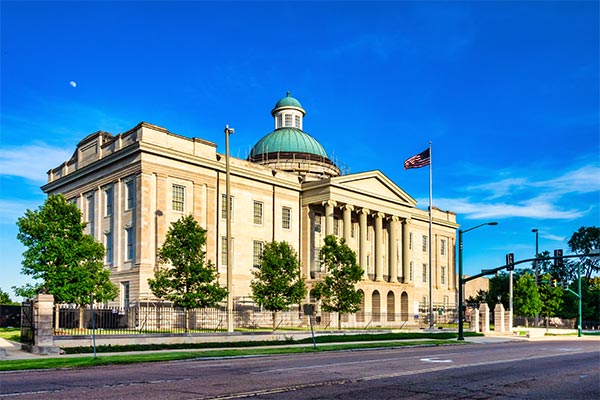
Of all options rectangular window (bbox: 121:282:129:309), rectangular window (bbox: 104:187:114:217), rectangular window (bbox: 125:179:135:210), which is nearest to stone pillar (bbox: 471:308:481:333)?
rectangular window (bbox: 121:282:129:309)

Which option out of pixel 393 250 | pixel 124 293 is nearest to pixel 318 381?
pixel 124 293

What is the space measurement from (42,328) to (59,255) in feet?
48.0

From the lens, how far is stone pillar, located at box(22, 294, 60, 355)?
26719 mm

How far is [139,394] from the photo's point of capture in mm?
13273

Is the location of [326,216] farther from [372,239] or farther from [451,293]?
[451,293]

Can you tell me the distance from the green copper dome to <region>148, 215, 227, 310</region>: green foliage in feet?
106

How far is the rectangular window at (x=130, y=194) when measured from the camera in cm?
5203

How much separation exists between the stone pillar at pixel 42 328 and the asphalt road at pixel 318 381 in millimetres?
6498

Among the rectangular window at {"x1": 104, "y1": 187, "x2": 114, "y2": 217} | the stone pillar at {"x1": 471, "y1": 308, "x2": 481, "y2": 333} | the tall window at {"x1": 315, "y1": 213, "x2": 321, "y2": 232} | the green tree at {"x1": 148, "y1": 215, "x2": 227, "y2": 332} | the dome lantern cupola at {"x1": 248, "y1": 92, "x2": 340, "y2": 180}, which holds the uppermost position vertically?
the dome lantern cupola at {"x1": 248, "y1": 92, "x2": 340, "y2": 180}

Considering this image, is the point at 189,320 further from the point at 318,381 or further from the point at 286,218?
the point at 318,381

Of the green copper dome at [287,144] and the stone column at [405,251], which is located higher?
the green copper dome at [287,144]

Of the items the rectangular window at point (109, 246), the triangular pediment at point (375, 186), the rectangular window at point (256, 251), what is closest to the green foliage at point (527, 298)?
the triangular pediment at point (375, 186)

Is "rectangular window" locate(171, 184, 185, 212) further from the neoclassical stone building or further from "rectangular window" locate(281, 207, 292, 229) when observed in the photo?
"rectangular window" locate(281, 207, 292, 229)

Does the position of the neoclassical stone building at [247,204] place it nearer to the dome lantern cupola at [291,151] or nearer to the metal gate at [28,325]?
the dome lantern cupola at [291,151]
